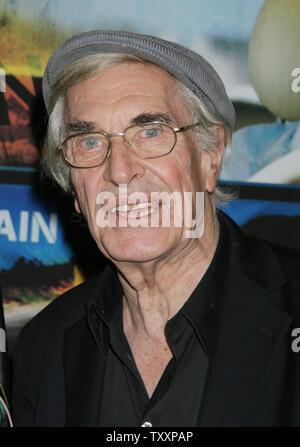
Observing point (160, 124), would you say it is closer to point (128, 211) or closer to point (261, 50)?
point (128, 211)

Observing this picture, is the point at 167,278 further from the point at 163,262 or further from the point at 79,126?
the point at 79,126

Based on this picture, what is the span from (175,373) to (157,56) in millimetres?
745

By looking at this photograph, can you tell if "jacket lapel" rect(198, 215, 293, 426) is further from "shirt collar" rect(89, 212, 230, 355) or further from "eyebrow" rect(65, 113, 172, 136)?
"eyebrow" rect(65, 113, 172, 136)

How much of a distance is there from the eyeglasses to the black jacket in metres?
0.30

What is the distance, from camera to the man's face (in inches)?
51.5

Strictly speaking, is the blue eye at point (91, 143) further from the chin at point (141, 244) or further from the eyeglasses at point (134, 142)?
the chin at point (141, 244)

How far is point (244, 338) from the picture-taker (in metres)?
1.25

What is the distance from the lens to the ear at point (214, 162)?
4.78 ft

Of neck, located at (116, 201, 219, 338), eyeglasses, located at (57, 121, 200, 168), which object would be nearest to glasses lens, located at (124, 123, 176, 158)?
eyeglasses, located at (57, 121, 200, 168)

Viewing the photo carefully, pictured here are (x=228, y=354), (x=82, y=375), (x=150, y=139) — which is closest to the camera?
(x=228, y=354)

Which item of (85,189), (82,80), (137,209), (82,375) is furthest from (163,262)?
(82,80)

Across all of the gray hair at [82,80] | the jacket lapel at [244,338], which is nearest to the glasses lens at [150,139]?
the gray hair at [82,80]

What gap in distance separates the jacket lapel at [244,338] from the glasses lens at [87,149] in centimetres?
43
